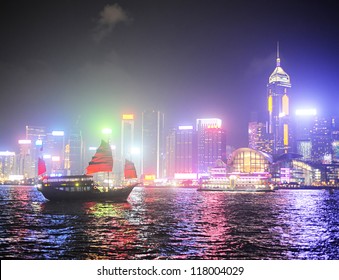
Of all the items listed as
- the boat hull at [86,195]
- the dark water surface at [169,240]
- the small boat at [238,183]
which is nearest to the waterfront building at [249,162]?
the small boat at [238,183]

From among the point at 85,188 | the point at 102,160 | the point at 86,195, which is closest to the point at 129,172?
the point at 102,160

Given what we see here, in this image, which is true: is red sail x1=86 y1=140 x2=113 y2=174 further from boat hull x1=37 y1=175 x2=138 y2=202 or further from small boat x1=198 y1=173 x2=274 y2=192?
small boat x1=198 y1=173 x2=274 y2=192

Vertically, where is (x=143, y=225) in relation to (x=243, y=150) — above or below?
below

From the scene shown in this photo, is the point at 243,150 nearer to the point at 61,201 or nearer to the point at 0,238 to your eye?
the point at 61,201

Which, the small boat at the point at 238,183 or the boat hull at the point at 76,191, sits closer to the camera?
the boat hull at the point at 76,191

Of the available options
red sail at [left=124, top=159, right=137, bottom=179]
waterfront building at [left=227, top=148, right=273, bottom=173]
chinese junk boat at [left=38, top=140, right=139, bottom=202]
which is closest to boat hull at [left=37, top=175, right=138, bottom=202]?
chinese junk boat at [left=38, top=140, right=139, bottom=202]

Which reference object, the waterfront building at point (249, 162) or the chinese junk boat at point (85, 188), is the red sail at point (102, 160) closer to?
the chinese junk boat at point (85, 188)

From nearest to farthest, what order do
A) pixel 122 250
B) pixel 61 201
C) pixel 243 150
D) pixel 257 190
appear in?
pixel 122 250, pixel 61 201, pixel 257 190, pixel 243 150

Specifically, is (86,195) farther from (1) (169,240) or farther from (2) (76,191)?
(1) (169,240)
